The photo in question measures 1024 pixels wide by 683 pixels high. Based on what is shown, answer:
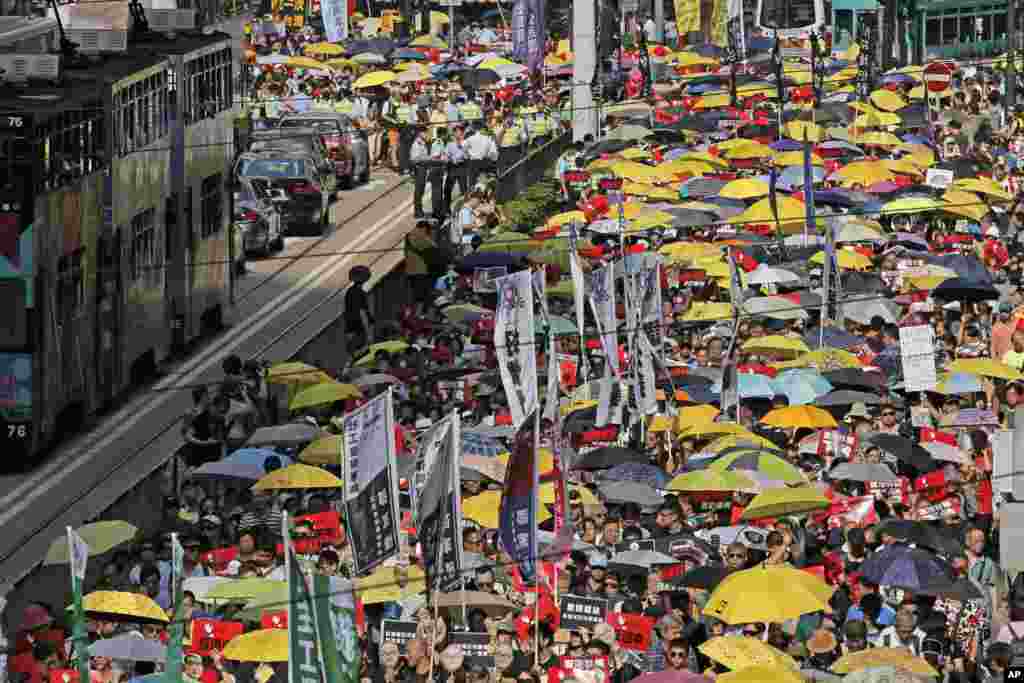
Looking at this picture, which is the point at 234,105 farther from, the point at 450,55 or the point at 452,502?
the point at 450,55

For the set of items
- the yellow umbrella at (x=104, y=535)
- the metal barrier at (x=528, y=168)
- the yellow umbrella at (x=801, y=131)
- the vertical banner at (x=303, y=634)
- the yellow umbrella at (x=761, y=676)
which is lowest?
the metal barrier at (x=528, y=168)

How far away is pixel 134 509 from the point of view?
988 inches

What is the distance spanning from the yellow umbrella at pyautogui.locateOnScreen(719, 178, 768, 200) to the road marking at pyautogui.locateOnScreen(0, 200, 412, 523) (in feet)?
19.7

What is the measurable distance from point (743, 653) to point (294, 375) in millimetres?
12013

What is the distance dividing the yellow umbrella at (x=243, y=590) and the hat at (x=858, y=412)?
715 cm

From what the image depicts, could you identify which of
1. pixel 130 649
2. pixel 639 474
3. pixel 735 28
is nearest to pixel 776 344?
pixel 639 474

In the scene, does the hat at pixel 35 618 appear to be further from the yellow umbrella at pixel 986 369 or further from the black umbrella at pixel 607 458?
the yellow umbrella at pixel 986 369

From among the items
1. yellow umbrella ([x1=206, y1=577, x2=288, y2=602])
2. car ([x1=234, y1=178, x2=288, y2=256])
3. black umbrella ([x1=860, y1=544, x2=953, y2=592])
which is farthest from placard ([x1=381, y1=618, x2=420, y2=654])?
car ([x1=234, y1=178, x2=288, y2=256])

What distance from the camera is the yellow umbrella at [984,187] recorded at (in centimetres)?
4094

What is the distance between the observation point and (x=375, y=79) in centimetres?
6562

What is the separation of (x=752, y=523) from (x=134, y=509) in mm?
5196

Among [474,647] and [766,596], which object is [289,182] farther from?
[474,647]

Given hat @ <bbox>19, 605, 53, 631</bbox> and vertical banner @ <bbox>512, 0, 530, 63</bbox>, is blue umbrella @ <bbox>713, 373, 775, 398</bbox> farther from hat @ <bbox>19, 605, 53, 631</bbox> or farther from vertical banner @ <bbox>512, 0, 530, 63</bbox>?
vertical banner @ <bbox>512, 0, 530, 63</bbox>

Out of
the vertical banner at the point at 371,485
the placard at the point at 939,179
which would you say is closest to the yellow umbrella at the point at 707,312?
the placard at the point at 939,179
